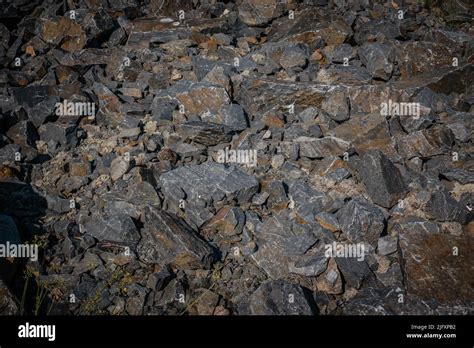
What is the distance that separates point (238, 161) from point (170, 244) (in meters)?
2.71

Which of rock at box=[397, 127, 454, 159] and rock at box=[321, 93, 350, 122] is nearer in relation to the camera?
rock at box=[397, 127, 454, 159]

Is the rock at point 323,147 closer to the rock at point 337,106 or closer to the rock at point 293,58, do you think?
the rock at point 337,106

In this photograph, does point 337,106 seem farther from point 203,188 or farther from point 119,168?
point 119,168

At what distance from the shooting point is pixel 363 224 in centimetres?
684

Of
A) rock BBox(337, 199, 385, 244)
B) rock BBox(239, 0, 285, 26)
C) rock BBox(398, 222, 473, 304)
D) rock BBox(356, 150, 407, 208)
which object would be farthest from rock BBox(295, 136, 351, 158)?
rock BBox(239, 0, 285, 26)

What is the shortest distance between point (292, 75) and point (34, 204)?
7.31 m

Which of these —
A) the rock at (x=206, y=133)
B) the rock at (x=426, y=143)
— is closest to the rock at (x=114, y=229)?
the rock at (x=206, y=133)

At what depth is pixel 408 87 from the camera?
9.55m

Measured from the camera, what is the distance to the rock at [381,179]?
734cm

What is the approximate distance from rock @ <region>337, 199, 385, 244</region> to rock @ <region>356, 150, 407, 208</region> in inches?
19.3

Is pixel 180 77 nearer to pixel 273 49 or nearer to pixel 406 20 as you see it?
pixel 273 49

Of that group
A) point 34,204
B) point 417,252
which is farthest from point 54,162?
point 417,252

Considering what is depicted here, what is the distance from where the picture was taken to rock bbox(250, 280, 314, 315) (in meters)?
5.76

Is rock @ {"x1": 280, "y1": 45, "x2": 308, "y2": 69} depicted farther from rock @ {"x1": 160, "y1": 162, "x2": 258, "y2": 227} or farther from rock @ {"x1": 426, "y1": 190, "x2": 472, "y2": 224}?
rock @ {"x1": 426, "y1": 190, "x2": 472, "y2": 224}
